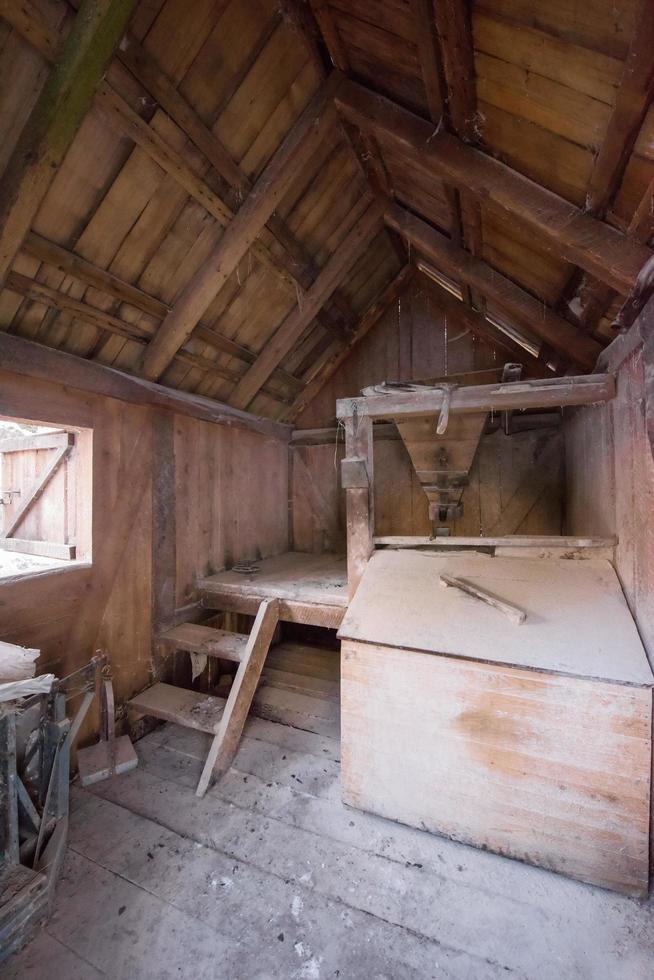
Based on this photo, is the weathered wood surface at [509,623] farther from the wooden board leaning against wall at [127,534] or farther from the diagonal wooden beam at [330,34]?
the diagonal wooden beam at [330,34]

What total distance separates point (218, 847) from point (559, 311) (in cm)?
378

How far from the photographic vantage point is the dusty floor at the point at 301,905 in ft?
4.84

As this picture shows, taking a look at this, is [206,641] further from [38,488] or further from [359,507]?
[38,488]

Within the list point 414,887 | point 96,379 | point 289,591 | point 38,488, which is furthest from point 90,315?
point 414,887

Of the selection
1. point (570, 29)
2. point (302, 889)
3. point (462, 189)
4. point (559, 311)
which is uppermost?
point (462, 189)

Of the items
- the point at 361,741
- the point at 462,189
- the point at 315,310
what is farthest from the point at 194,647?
the point at 462,189

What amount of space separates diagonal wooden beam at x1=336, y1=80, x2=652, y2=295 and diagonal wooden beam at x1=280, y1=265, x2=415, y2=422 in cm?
217

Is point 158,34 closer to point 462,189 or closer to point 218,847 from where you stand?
point 462,189

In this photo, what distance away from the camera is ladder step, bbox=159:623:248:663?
2.83m

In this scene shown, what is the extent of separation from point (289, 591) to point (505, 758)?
1.79 m

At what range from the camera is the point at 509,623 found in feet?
6.48

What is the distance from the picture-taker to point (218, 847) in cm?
198

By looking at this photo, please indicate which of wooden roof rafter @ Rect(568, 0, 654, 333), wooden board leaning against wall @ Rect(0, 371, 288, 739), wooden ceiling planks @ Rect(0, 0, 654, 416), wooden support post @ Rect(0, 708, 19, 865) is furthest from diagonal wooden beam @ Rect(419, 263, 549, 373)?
wooden support post @ Rect(0, 708, 19, 865)

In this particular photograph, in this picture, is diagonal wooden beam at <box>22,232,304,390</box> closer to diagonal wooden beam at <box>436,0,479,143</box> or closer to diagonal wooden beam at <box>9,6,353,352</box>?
diagonal wooden beam at <box>9,6,353,352</box>
